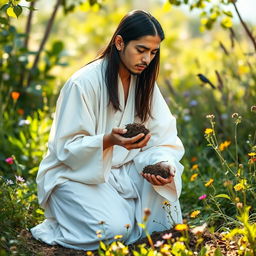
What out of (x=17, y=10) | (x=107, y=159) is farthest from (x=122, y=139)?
(x=17, y=10)

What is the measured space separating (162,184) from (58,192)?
1.99 feet

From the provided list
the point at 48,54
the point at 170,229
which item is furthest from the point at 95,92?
the point at 48,54

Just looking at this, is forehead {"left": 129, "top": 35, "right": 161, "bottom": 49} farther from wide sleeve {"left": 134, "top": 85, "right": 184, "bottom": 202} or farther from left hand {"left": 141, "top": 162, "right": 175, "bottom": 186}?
left hand {"left": 141, "top": 162, "right": 175, "bottom": 186}

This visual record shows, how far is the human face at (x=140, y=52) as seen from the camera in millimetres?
3295

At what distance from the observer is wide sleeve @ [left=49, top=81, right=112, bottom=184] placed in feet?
10.5

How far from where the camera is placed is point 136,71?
3.36 metres

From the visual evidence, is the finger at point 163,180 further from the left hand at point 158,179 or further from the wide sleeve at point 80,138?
the wide sleeve at point 80,138

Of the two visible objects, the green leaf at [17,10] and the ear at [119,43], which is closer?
the green leaf at [17,10]

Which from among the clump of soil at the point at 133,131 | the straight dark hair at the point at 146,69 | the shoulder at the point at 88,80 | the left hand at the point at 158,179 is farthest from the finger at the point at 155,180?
the shoulder at the point at 88,80

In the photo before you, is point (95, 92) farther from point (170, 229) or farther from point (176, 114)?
point (176, 114)

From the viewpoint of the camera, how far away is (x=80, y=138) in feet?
10.7

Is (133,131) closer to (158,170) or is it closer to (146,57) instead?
(158,170)

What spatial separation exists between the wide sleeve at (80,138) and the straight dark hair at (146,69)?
0.14 metres

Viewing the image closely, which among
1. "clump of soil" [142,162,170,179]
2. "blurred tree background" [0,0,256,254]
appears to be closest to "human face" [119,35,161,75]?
"blurred tree background" [0,0,256,254]
